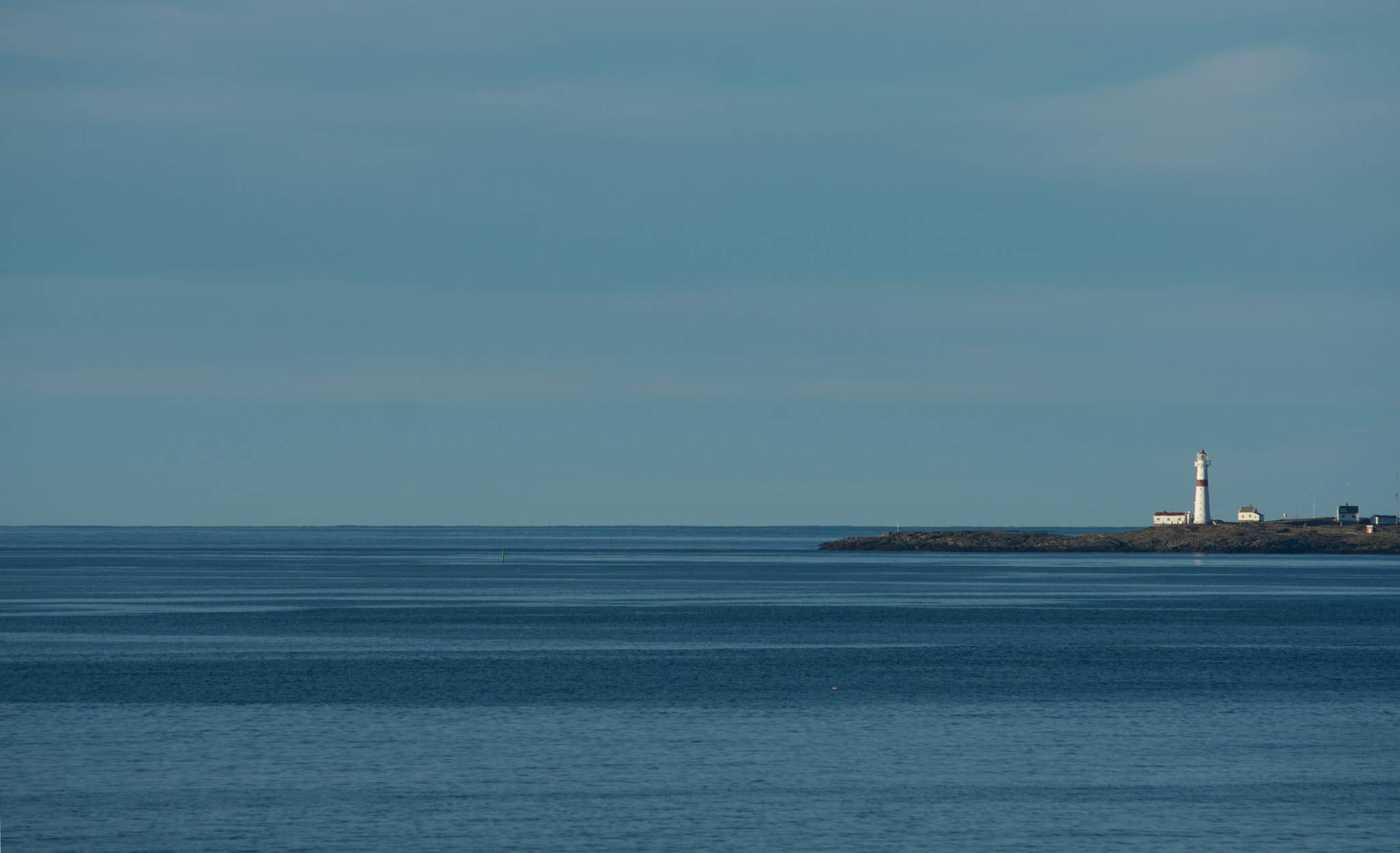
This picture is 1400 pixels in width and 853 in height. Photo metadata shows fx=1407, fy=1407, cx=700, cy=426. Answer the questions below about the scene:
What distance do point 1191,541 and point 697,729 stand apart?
145 m

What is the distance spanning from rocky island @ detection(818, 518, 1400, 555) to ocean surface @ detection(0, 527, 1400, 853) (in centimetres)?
9477

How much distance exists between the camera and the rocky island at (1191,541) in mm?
159000

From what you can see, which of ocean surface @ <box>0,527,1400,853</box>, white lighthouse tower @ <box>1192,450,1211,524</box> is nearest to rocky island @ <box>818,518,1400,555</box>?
white lighthouse tower @ <box>1192,450,1211,524</box>

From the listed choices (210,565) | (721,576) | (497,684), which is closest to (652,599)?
(721,576)

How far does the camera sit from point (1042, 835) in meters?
21.6

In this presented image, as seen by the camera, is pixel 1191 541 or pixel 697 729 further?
pixel 1191 541

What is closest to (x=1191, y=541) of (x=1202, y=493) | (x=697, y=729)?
(x=1202, y=493)

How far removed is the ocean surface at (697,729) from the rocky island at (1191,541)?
311ft

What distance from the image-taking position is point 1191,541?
164 metres

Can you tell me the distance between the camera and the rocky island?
159000 mm

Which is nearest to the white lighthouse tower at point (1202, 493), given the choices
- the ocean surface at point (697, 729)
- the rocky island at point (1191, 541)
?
the rocky island at point (1191, 541)

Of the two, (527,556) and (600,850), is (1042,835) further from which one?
(527,556)

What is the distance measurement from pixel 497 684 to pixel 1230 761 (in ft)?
64.8

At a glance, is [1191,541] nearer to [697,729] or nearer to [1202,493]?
[1202,493]
